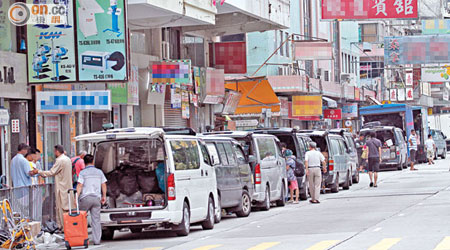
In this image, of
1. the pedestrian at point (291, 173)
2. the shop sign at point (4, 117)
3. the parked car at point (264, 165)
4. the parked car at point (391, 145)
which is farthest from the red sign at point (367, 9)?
the shop sign at point (4, 117)

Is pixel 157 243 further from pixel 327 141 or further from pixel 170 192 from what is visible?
pixel 327 141

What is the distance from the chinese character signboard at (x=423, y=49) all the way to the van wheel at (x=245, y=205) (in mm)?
28064

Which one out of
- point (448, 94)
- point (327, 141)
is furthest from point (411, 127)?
point (448, 94)

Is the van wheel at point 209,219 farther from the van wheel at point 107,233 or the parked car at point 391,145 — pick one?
the parked car at point 391,145

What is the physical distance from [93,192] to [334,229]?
4.52 meters

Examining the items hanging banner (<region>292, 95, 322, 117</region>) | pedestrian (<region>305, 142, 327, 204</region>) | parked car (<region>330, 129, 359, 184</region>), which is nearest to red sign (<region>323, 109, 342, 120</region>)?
hanging banner (<region>292, 95, 322, 117</region>)

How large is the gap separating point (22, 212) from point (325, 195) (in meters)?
14.4

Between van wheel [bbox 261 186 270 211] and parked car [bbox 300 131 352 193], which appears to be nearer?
van wheel [bbox 261 186 270 211]

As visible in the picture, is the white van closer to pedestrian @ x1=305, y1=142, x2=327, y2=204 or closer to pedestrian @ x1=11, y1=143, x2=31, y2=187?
pedestrian @ x1=11, y1=143, x2=31, y2=187

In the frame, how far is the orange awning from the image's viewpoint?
1710 inches

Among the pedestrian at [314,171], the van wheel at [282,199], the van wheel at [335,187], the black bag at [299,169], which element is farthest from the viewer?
the van wheel at [335,187]

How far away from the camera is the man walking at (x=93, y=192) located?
17.8 meters

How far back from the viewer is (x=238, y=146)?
78.4 ft

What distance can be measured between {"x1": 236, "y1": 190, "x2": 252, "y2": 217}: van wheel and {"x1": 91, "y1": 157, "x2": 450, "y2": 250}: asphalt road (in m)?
0.25
